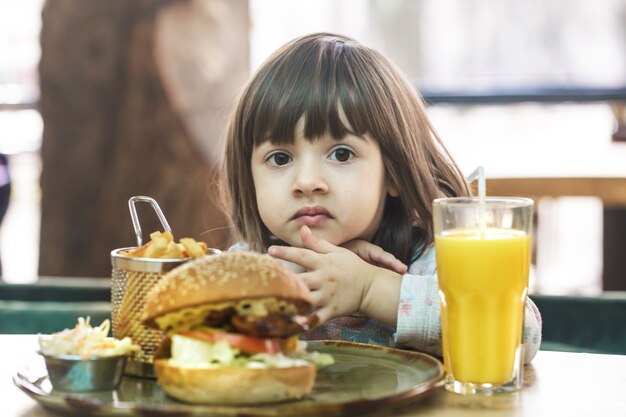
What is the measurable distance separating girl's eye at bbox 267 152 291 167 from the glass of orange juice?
52 centimetres

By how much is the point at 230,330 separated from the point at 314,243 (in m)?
0.43

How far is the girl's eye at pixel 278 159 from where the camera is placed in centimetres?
174

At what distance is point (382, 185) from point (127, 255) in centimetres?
62

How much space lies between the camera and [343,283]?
1498 millimetres

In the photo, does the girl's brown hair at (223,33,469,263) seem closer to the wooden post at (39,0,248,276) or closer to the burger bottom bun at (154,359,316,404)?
the burger bottom bun at (154,359,316,404)

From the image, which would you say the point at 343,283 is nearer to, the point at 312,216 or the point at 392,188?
the point at 312,216

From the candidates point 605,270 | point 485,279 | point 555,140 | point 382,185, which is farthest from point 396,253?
point 555,140

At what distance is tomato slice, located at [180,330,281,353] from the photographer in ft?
3.67

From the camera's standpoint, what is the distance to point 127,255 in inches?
53.0

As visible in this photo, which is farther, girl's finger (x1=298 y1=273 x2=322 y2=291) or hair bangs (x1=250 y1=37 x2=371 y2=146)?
hair bangs (x1=250 y1=37 x2=371 y2=146)

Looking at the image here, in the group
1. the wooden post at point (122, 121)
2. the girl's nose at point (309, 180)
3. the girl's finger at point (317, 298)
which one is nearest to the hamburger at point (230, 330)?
the girl's finger at point (317, 298)

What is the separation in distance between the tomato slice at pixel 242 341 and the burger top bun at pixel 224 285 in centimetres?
4

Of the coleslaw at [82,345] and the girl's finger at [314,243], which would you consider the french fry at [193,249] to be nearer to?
the coleslaw at [82,345]

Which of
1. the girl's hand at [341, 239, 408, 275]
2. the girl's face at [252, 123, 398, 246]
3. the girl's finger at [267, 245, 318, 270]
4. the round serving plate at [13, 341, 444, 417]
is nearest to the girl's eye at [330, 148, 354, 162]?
the girl's face at [252, 123, 398, 246]
